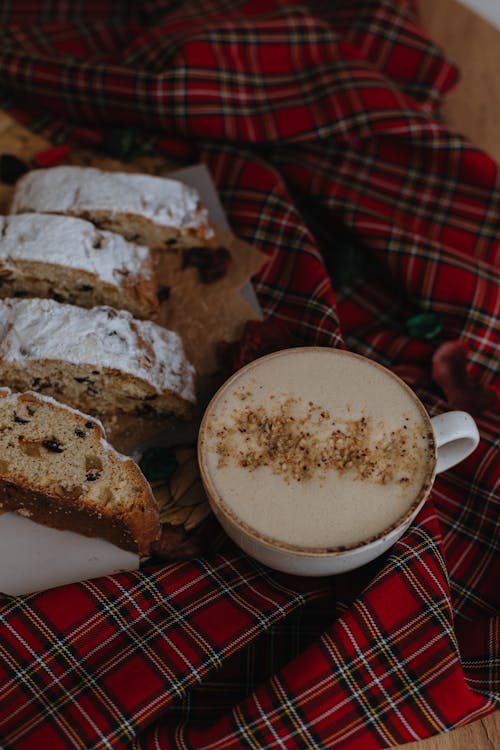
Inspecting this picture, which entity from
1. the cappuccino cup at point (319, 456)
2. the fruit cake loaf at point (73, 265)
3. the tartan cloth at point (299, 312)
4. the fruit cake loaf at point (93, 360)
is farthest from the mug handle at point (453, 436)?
the fruit cake loaf at point (73, 265)

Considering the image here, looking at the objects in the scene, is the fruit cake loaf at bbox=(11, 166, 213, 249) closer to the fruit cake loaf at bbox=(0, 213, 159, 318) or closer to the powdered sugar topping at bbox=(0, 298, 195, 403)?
the fruit cake loaf at bbox=(0, 213, 159, 318)

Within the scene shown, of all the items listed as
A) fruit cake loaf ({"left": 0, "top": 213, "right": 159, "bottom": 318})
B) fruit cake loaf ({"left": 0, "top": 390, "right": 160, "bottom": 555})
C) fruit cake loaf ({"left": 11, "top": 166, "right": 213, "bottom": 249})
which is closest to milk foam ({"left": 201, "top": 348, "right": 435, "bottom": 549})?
fruit cake loaf ({"left": 0, "top": 390, "right": 160, "bottom": 555})

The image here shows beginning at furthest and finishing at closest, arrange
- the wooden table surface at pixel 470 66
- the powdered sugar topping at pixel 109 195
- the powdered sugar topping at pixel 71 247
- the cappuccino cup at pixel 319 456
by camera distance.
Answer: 1. the wooden table surface at pixel 470 66
2. the powdered sugar topping at pixel 109 195
3. the powdered sugar topping at pixel 71 247
4. the cappuccino cup at pixel 319 456

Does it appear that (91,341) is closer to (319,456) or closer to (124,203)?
(124,203)

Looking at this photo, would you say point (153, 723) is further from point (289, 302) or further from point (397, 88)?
point (397, 88)

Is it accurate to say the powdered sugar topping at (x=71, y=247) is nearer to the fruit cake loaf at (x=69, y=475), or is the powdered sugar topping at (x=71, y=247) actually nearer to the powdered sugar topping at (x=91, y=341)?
the powdered sugar topping at (x=91, y=341)

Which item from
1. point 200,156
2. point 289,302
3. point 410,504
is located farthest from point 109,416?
point 200,156

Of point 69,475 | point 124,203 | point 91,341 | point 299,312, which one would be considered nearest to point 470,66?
point 299,312
